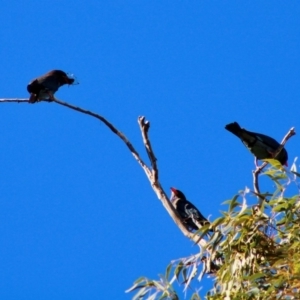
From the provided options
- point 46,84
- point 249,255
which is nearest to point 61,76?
point 46,84

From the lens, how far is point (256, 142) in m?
8.05

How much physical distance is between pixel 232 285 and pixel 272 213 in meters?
0.42

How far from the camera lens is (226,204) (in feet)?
13.6

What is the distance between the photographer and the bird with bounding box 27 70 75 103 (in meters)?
8.42

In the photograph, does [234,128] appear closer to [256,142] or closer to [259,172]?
[256,142]

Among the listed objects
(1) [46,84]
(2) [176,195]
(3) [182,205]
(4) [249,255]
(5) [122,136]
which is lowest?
(4) [249,255]

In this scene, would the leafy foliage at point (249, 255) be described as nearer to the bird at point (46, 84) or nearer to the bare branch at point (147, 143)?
the bare branch at point (147, 143)

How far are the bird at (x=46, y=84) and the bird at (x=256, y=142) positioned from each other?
178 cm

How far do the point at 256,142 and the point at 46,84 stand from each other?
2.24 m

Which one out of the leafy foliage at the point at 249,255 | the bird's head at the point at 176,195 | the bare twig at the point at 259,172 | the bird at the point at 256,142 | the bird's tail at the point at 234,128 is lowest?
the leafy foliage at the point at 249,255

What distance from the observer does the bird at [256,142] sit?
8000mm

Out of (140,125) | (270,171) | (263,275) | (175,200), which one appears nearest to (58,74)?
(175,200)

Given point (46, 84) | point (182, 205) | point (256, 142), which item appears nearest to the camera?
point (256, 142)

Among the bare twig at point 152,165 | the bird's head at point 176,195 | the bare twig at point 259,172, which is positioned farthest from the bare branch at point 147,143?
the bird's head at point 176,195
